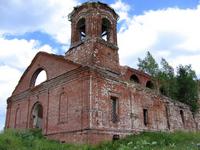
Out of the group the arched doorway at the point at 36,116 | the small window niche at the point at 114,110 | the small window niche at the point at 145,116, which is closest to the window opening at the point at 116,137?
the small window niche at the point at 114,110

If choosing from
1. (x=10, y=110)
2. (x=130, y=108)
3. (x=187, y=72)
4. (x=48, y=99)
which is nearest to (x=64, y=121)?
(x=48, y=99)

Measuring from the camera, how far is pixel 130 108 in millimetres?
18203

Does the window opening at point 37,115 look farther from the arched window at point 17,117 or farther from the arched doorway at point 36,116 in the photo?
the arched window at point 17,117

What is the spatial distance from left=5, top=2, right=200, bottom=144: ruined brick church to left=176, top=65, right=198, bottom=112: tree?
2.79 metres

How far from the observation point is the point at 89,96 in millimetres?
15406

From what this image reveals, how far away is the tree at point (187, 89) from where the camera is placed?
2670cm

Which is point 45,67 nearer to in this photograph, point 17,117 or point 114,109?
Answer: point 17,117

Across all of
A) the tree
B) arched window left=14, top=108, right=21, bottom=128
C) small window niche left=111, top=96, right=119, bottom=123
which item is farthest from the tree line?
arched window left=14, top=108, right=21, bottom=128

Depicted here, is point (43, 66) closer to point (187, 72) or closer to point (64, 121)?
point (64, 121)

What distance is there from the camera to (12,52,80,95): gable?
1805 cm

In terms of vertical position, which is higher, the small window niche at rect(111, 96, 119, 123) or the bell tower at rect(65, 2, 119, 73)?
the bell tower at rect(65, 2, 119, 73)

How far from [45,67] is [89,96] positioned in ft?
20.4

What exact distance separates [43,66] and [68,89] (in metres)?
4.40

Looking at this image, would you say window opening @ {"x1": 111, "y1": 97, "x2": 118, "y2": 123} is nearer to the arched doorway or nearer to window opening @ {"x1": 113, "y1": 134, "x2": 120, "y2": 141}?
window opening @ {"x1": 113, "y1": 134, "x2": 120, "y2": 141}
